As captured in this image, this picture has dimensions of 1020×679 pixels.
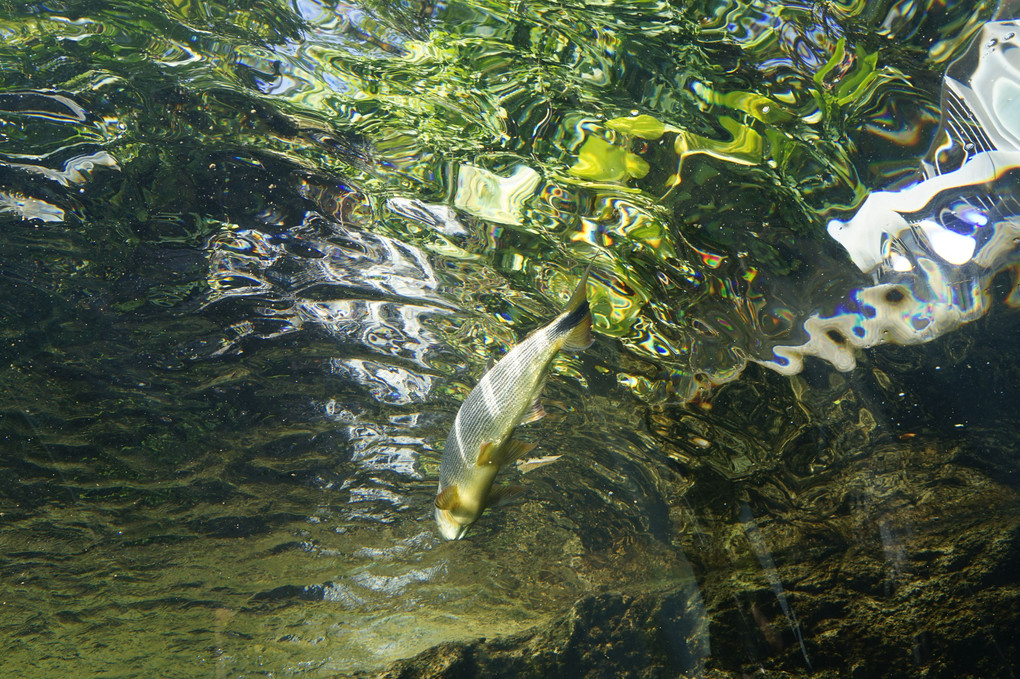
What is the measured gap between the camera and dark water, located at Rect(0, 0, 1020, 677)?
4.38m

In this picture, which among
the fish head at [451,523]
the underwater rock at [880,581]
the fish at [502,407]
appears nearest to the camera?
the fish at [502,407]

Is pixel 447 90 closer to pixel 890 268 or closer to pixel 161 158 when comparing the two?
pixel 161 158

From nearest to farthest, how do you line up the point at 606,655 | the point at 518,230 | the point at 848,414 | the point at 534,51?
the point at 534,51, the point at 518,230, the point at 848,414, the point at 606,655

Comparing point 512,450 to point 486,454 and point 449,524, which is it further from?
point 449,524

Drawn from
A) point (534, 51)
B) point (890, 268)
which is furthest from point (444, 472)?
point (890, 268)

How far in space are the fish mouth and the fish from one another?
21 cm

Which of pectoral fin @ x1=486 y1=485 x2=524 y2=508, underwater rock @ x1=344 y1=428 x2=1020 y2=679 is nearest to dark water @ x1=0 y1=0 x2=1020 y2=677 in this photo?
underwater rock @ x1=344 y1=428 x2=1020 y2=679

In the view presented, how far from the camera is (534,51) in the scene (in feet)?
14.4

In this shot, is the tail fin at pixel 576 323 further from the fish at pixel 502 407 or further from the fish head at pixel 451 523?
the fish head at pixel 451 523

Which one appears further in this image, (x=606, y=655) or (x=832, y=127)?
(x=606, y=655)

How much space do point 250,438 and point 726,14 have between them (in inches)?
411

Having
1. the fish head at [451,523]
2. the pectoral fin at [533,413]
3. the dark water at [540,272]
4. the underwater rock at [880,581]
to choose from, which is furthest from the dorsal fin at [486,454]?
the underwater rock at [880,581]

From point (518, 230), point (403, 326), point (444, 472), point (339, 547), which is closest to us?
point (444, 472)

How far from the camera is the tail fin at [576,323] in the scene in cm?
254
